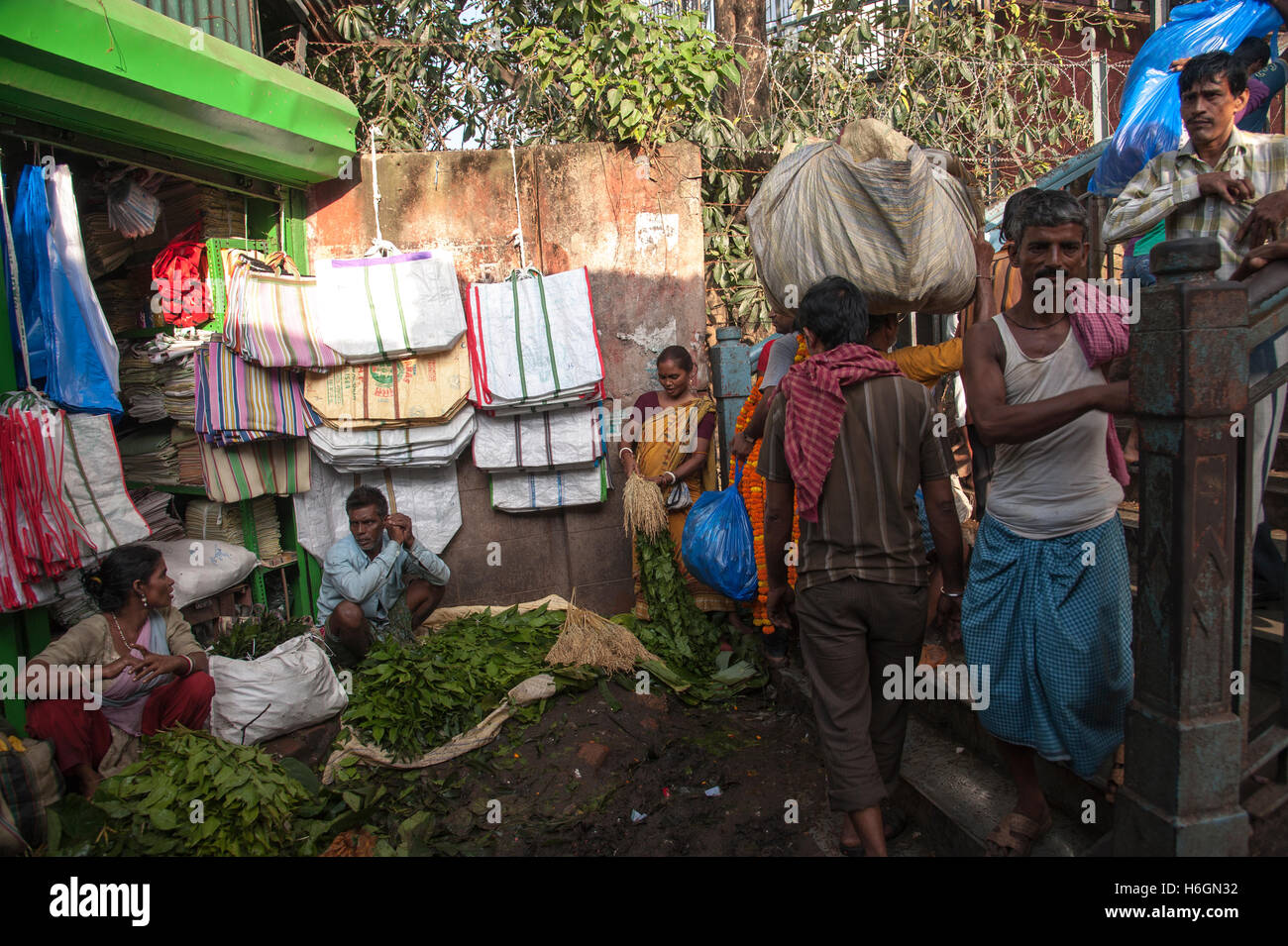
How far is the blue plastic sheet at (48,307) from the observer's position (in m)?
3.84

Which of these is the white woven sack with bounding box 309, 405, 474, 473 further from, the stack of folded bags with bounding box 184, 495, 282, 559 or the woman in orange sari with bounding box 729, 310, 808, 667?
the woman in orange sari with bounding box 729, 310, 808, 667

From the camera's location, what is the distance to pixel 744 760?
12.7 ft

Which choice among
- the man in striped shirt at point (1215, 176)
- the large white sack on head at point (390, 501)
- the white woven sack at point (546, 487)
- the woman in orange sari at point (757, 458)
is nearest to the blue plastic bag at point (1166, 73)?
the man in striped shirt at point (1215, 176)

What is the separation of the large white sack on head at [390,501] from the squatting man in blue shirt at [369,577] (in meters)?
0.56


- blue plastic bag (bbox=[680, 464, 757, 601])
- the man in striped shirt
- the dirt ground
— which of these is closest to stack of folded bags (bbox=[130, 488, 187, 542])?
the dirt ground

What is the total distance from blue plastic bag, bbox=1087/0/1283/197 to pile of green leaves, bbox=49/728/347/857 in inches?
190

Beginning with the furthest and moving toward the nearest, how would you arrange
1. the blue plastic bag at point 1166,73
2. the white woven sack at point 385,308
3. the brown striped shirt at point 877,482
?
1. the white woven sack at point 385,308
2. the blue plastic bag at point 1166,73
3. the brown striped shirt at point 877,482

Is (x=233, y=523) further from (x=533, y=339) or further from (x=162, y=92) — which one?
(x=162, y=92)

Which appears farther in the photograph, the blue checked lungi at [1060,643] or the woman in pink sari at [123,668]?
the woman in pink sari at [123,668]

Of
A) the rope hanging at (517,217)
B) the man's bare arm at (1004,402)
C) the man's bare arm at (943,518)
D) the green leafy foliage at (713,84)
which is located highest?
the green leafy foliage at (713,84)

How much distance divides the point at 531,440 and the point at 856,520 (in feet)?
10.8

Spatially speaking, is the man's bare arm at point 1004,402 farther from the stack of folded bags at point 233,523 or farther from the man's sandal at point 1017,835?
the stack of folded bags at point 233,523

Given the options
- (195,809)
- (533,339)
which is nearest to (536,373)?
(533,339)

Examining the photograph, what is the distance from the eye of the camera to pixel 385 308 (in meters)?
5.18
